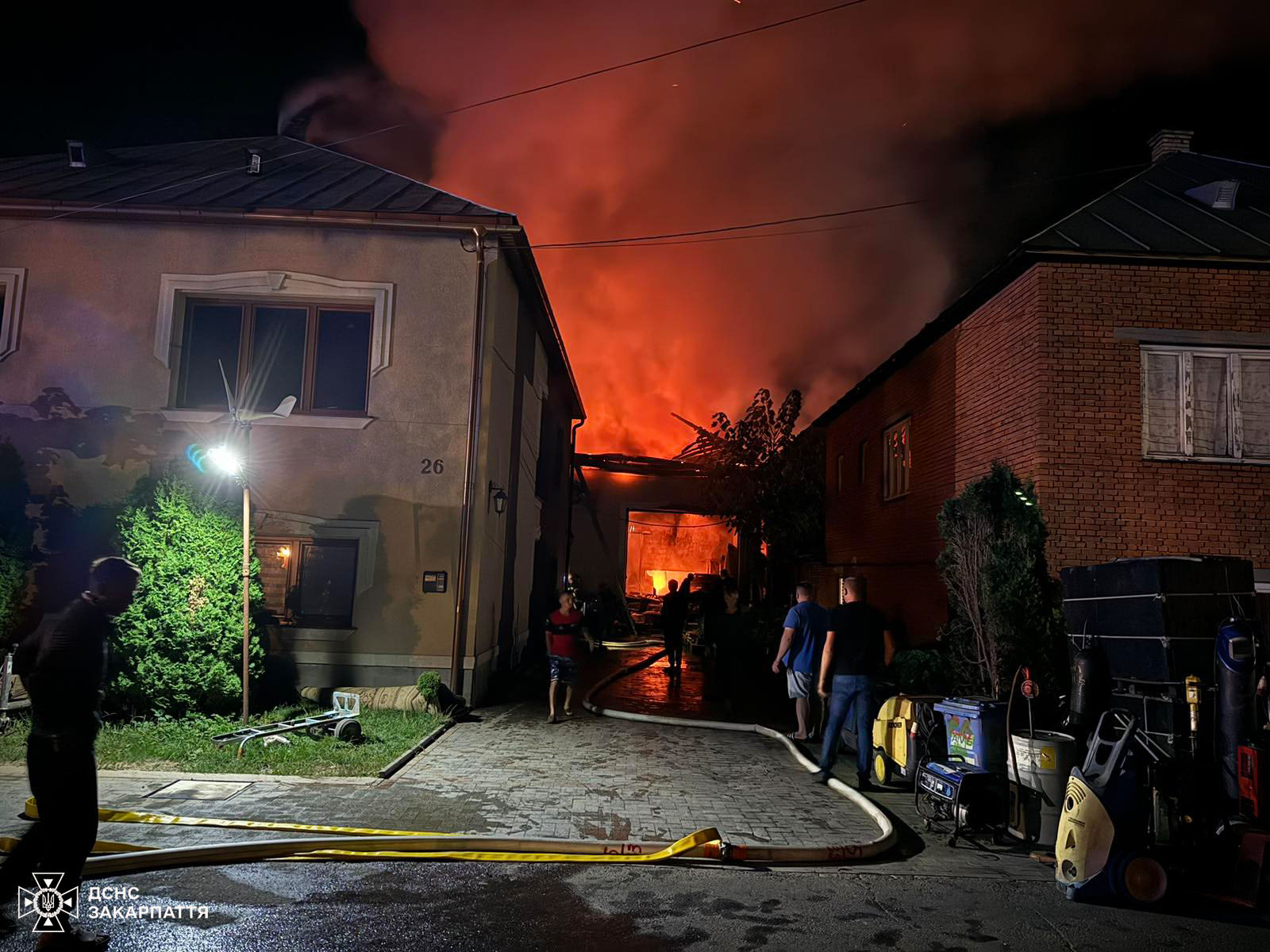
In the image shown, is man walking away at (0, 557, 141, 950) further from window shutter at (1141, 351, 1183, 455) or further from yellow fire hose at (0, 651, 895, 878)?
window shutter at (1141, 351, 1183, 455)

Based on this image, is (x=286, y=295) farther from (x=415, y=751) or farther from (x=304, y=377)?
(x=415, y=751)

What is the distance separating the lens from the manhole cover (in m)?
6.90

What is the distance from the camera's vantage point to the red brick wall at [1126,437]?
10312 mm

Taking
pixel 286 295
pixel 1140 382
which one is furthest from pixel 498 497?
pixel 1140 382

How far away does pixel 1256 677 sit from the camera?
589 centimetres

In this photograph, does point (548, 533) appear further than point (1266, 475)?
Yes

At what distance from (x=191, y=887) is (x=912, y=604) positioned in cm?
1159

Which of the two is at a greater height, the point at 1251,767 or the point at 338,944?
the point at 1251,767

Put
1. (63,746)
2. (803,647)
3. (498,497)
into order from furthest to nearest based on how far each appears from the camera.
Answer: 1. (498,497)
2. (803,647)
3. (63,746)

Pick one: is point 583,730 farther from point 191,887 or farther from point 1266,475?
point 1266,475

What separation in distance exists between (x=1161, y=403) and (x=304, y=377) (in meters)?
11.6

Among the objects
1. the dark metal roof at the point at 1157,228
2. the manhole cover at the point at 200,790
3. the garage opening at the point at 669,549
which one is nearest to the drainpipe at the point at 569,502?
the garage opening at the point at 669,549

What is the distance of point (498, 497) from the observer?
44.8 feet

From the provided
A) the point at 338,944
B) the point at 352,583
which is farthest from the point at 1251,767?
the point at 352,583
